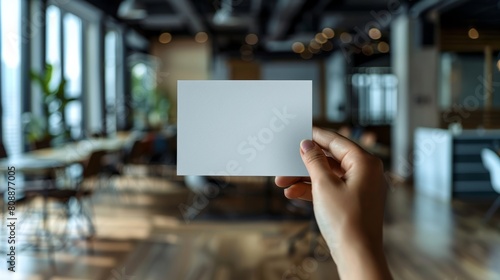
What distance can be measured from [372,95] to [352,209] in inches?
655

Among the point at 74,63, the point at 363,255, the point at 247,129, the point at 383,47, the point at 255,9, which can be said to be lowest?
the point at 363,255

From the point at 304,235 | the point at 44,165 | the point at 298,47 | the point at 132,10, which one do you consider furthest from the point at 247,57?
the point at 44,165

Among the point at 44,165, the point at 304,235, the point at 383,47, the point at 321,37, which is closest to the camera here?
the point at 44,165

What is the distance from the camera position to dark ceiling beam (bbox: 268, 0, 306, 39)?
948 centimetres

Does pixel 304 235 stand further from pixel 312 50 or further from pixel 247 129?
pixel 312 50

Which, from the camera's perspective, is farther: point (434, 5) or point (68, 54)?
point (68, 54)

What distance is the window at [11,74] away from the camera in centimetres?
751

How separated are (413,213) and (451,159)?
1427mm

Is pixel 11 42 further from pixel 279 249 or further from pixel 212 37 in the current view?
pixel 212 37

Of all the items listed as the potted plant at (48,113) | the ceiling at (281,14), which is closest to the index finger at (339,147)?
the potted plant at (48,113)

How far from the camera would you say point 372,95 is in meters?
16.7

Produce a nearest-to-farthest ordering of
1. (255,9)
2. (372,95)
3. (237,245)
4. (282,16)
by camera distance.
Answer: (237,245) < (282,16) < (255,9) < (372,95)

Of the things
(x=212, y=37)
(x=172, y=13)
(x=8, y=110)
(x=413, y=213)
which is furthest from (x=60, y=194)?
A: (x=212, y=37)

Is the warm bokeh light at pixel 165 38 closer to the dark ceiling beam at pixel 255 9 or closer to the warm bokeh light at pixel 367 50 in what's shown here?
the dark ceiling beam at pixel 255 9
